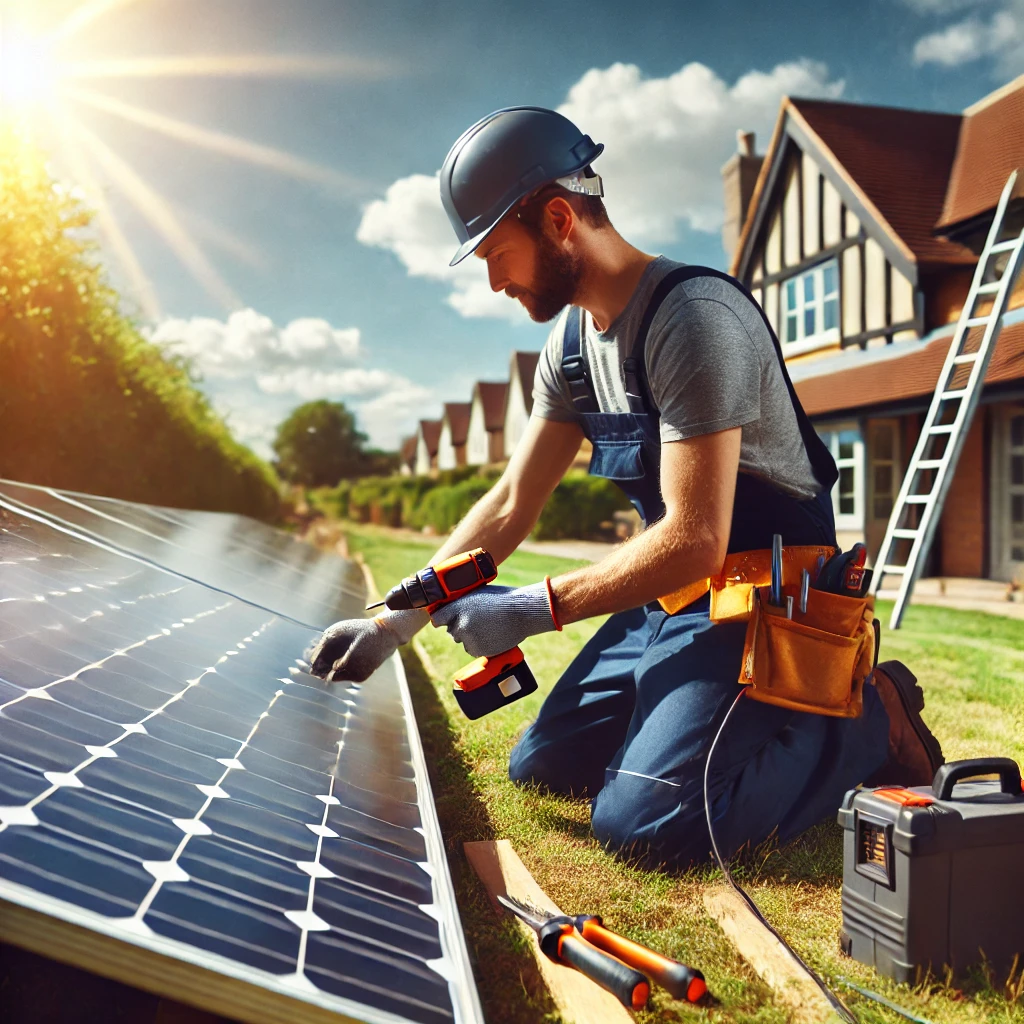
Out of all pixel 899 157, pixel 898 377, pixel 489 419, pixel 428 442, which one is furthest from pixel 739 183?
pixel 428 442

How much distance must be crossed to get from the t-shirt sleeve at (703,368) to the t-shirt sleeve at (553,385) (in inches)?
26.5

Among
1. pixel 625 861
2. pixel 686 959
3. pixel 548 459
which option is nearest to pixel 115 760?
pixel 686 959

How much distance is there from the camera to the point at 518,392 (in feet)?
131

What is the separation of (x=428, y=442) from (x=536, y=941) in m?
61.3

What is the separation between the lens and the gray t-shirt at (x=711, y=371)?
2602 millimetres

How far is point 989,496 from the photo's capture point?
11930 mm

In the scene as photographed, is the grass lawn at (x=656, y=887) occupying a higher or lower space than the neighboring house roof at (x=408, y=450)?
lower

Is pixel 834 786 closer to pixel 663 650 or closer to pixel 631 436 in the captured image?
pixel 663 650

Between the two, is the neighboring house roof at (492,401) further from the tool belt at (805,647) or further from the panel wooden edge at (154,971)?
the panel wooden edge at (154,971)

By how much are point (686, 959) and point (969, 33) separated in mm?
23710

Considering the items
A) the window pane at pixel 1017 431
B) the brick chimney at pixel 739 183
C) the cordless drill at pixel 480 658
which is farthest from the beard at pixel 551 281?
the brick chimney at pixel 739 183

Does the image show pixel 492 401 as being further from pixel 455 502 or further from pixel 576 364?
pixel 576 364

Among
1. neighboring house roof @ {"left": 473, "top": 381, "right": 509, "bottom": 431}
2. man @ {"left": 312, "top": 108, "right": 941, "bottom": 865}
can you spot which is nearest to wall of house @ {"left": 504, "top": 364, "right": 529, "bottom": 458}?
neighboring house roof @ {"left": 473, "top": 381, "right": 509, "bottom": 431}

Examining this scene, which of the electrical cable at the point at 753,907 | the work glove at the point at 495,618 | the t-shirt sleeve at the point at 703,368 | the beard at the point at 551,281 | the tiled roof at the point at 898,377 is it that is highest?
the tiled roof at the point at 898,377
